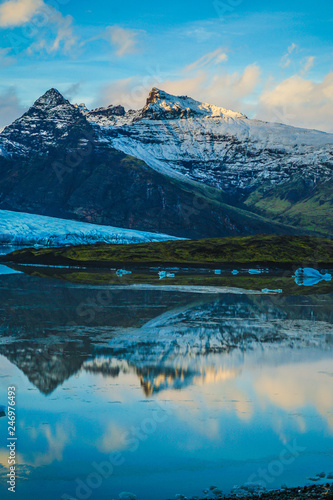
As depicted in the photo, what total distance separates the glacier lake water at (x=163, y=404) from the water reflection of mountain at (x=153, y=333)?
0.11 metres

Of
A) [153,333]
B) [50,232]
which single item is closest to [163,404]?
[153,333]

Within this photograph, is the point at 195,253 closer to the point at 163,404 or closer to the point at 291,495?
the point at 163,404

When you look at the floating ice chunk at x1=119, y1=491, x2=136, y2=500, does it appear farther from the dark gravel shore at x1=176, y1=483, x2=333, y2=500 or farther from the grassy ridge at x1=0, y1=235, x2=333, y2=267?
the grassy ridge at x1=0, y1=235, x2=333, y2=267

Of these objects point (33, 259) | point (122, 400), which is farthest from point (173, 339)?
point (33, 259)

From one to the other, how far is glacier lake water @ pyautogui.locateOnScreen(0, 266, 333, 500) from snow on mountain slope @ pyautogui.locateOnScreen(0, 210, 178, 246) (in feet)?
414

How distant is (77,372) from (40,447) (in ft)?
24.5

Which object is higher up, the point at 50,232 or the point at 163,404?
the point at 50,232

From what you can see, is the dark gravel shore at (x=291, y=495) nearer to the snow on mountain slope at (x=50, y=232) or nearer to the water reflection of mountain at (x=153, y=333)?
the water reflection of mountain at (x=153, y=333)

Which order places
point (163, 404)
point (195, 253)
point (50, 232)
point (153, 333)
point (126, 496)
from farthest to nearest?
point (50, 232) < point (195, 253) < point (153, 333) < point (163, 404) < point (126, 496)

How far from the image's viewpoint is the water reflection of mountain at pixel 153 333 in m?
22.9

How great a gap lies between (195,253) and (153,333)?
10876 centimetres

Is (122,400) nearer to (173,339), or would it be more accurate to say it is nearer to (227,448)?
(227,448)

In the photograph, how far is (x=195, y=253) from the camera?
139875 millimetres

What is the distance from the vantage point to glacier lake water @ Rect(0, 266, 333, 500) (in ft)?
43.6
